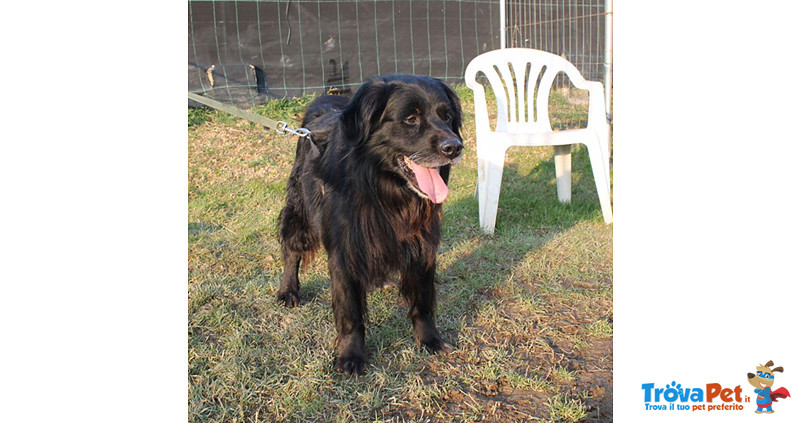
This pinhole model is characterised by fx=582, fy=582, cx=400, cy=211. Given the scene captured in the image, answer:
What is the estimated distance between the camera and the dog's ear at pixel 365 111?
2.26 meters

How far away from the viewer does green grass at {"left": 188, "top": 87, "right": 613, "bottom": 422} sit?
2.06 meters

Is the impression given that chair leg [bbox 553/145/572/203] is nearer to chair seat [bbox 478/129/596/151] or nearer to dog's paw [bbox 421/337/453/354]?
chair seat [bbox 478/129/596/151]

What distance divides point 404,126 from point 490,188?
1.96m

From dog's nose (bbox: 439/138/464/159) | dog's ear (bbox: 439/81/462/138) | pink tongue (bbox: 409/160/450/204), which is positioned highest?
dog's ear (bbox: 439/81/462/138)

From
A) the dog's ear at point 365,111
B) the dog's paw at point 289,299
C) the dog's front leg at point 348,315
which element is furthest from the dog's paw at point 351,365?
the dog's ear at point 365,111

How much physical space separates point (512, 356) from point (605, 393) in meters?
0.41

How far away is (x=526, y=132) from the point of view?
4.38m

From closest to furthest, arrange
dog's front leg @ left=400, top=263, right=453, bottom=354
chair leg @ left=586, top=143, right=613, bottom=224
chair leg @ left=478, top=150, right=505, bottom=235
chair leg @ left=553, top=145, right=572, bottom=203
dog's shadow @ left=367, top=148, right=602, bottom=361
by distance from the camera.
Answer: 1. dog's front leg @ left=400, top=263, right=453, bottom=354
2. dog's shadow @ left=367, top=148, right=602, bottom=361
3. chair leg @ left=478, top=150, right=505, bottom=235
4. chair leg @ left=586, top=143, right=613, bottom=224
5. chair leg @ left=553, top=145, right=572, bottom=203

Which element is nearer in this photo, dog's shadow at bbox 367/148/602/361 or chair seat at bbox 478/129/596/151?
dog's shadow at bbox 367/148/602/361
